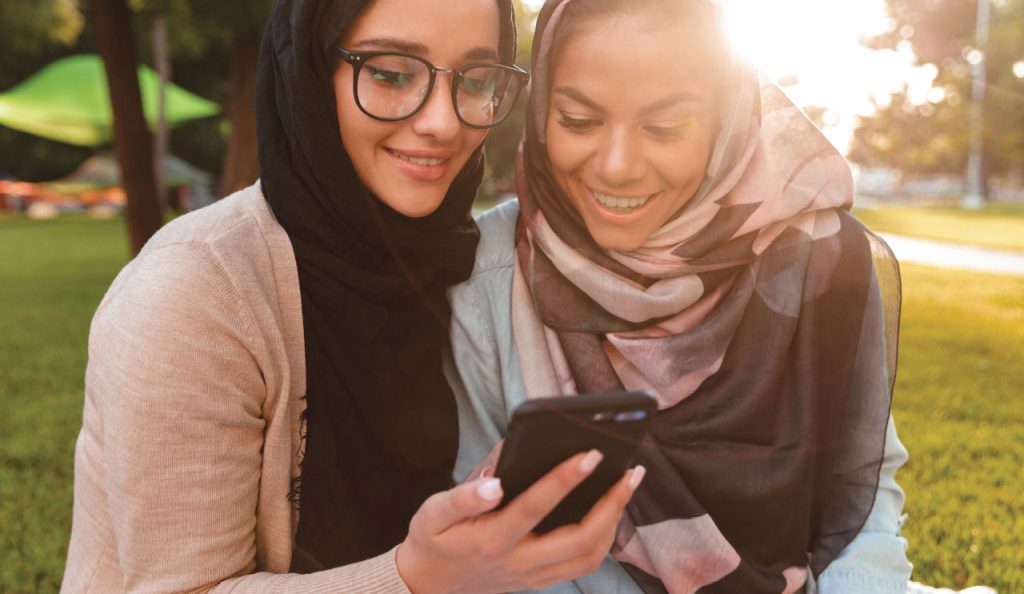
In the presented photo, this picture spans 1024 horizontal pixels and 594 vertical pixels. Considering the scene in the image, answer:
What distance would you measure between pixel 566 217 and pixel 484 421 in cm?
59

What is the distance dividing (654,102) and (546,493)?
1.04 meters

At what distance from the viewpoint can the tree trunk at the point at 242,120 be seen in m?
6.11

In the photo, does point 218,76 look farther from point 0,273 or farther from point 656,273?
point 656,273

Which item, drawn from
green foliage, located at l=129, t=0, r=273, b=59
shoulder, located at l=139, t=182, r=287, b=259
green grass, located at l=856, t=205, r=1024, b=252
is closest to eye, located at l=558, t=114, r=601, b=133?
shoulder, located at l=139, t=182, r=287, b=259

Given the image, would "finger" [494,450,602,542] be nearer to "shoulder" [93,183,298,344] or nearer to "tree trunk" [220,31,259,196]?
"shoulder" [93,183,298,344]

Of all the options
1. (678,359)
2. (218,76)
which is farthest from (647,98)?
(218,76)

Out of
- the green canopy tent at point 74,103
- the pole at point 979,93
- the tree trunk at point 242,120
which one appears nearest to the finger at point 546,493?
the tree trunk at point 242,120

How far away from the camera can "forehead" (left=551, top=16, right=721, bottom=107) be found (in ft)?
6.09

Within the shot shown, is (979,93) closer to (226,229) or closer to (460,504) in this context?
(226,229)

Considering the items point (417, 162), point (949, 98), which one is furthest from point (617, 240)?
point (949, 98)

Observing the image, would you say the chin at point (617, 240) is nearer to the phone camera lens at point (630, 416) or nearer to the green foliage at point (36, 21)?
the phone camera lens at point (630, 416)

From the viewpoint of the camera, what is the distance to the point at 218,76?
28438 mm

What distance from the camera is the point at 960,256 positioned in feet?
41.1

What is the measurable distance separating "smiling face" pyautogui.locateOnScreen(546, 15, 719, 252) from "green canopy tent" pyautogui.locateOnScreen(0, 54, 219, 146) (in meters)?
14.5
